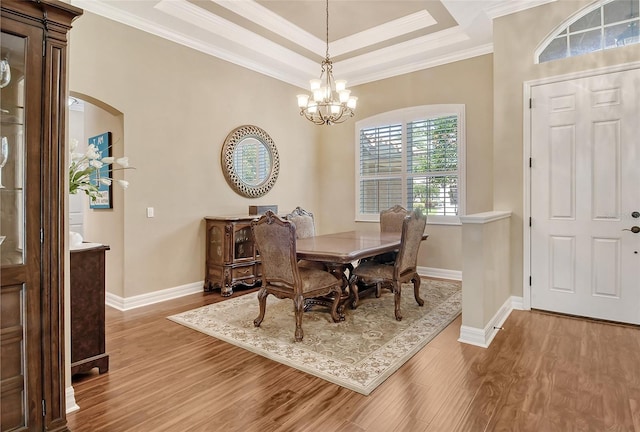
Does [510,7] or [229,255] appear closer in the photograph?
[510,7]

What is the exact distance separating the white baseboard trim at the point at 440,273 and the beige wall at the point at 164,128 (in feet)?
9.31

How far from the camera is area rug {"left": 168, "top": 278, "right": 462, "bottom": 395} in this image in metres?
2.50

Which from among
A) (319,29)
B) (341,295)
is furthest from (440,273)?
(319,29)

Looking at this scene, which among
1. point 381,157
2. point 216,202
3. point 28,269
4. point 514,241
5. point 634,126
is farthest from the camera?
point 381,157

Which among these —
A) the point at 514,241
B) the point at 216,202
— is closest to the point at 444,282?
the point at 514,241

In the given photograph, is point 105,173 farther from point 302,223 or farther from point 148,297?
point 302,223

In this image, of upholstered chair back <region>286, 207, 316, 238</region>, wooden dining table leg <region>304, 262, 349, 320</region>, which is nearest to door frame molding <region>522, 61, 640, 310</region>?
wooden dining table leg <region>304, 262, 349, 320</region>

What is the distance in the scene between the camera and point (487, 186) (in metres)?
4.91

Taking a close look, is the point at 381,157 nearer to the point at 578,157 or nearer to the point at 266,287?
the point at 578,157

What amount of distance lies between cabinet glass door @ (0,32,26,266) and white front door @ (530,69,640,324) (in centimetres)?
423

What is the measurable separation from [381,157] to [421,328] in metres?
3.34

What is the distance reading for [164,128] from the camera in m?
4.26

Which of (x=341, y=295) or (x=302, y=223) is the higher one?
(x=302, y=223)

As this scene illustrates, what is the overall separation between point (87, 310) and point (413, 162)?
4638 mm
